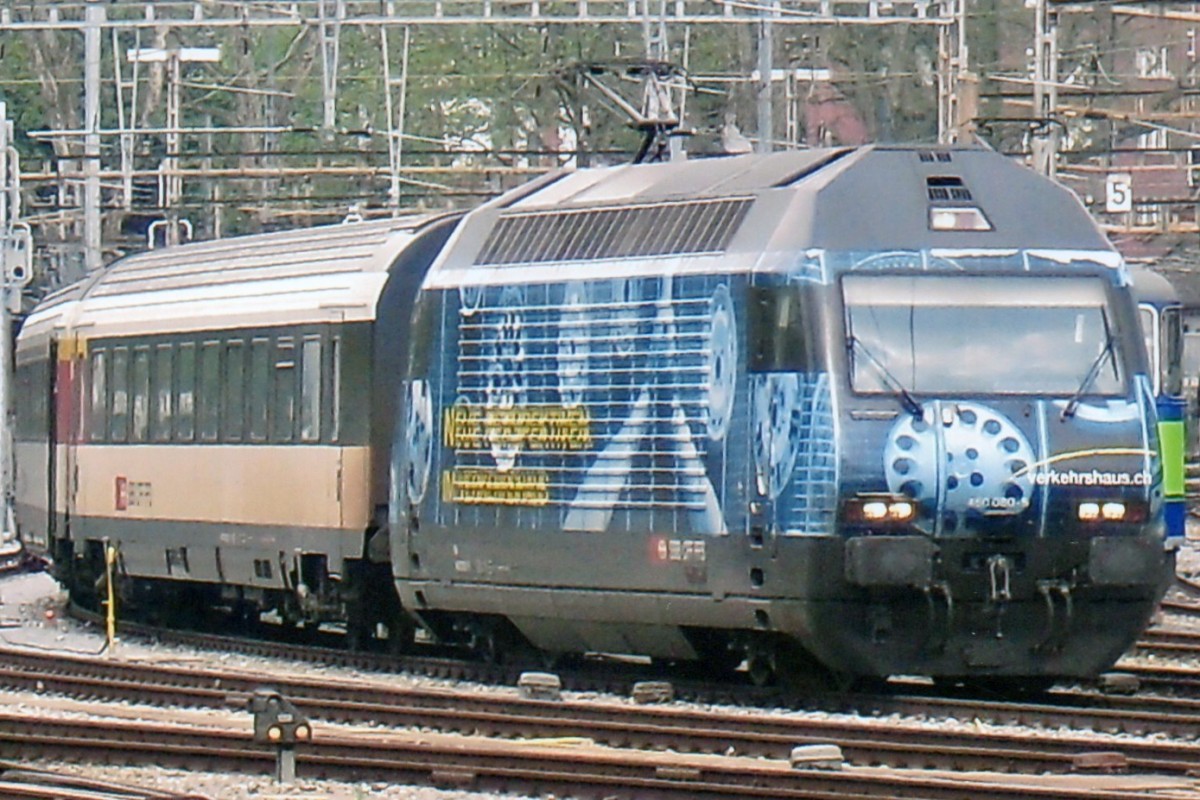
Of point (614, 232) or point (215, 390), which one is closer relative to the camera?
point (614, 232)

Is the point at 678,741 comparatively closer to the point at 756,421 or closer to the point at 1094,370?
the point at 756,421

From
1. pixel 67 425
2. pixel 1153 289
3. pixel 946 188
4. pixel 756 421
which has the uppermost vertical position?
pixel 946 188

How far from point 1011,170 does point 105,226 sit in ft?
138

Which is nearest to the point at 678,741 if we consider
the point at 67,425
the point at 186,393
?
the point at 186,393

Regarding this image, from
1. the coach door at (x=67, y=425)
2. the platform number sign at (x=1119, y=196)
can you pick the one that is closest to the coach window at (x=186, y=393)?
the coach door at (x=67, y=425)

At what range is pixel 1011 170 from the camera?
1606 cm

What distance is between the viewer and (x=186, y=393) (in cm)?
2173

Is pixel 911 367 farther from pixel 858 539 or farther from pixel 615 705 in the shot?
pixel 615 705

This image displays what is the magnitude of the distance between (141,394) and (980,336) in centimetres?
906

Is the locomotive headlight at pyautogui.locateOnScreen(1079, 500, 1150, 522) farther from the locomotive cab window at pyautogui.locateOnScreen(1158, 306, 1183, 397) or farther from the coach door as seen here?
the coach door

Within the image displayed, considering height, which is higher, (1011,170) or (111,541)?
(1011,170)

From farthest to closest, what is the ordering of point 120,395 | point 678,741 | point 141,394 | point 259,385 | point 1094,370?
point 120,395
point 141,394
point 259,385
point 1094,370
point 678,741

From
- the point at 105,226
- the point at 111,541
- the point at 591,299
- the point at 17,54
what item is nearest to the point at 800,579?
the point at 591,299

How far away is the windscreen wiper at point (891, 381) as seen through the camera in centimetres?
1494
